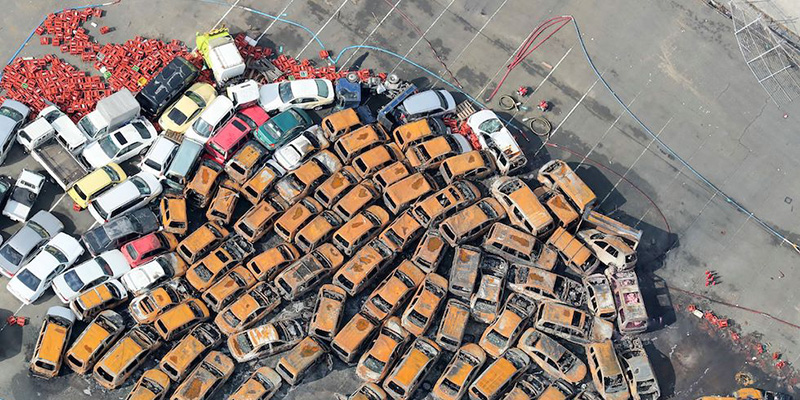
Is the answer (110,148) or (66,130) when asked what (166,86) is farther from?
(66,130)

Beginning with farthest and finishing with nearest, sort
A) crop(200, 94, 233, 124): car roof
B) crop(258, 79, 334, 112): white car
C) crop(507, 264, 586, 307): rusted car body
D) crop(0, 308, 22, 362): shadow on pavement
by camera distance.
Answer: crop(258, 79, 334, 112): white car < crop(200, 94, 233, 124): car roof < crop(507, 264, 586, 307): rusted car body < crop(0, 308, 22, 362): shadow on pavement

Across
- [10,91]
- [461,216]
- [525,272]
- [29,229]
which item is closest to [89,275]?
[29,229]

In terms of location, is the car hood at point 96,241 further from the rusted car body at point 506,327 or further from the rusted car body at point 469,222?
the rusted car body at point 506,327

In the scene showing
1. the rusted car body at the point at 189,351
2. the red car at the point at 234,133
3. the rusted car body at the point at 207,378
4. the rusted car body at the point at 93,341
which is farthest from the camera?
the red car at the point at 234,133

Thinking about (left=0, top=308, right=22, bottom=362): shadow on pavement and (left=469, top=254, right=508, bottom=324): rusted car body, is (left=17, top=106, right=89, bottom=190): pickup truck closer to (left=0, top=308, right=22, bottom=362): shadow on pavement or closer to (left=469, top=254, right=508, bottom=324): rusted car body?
(left=0, top=308, right=22, bottom=362): shadow on pavement

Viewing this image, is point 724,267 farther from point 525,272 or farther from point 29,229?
point 29,229

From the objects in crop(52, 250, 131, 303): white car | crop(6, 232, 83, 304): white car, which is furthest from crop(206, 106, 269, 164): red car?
crop(6, 232, 83, 304): white car

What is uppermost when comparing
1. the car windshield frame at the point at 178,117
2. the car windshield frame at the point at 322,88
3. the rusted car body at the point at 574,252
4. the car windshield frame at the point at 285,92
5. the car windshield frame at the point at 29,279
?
the rusted car body at the point at 574,252

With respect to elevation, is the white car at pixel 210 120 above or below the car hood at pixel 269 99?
below

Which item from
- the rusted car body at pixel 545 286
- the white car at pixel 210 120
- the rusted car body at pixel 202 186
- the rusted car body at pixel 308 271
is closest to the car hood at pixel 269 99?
the white car at pixel 210 120
